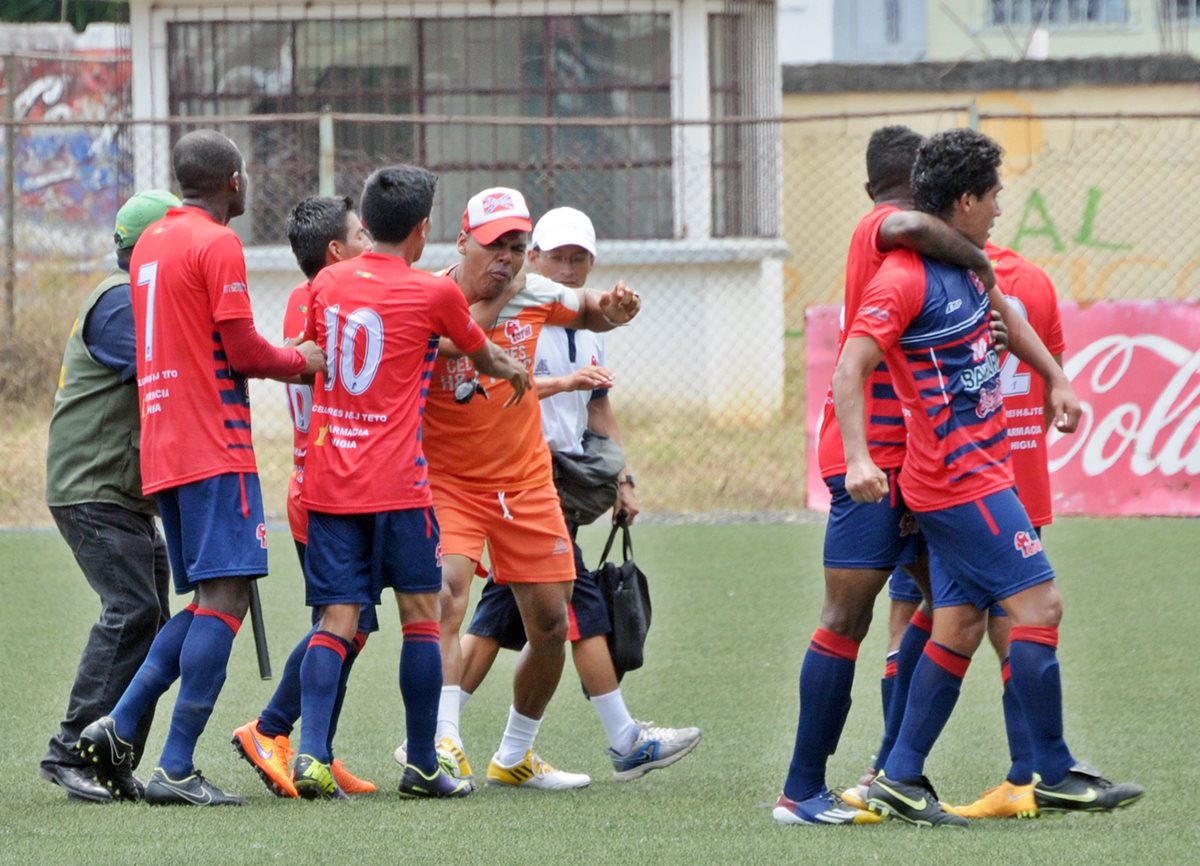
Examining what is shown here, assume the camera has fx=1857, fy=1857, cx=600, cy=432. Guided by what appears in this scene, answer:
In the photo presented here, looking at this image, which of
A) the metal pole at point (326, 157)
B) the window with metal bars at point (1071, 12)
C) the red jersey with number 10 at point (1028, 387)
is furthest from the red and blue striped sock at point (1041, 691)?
the window with metal bars at point (1071, 12)

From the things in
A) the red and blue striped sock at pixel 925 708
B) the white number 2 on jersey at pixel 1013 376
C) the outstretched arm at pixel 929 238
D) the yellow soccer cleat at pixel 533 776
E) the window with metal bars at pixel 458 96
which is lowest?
the yellow soccer cleat at pixel 533 776

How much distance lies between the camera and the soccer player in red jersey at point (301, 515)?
5578mm

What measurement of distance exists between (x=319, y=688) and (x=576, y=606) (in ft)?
3.97

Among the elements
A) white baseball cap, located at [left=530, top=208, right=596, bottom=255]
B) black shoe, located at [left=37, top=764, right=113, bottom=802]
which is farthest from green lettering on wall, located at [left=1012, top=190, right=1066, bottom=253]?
black shoe, located at [left=37, top=764, right=113, bottom=802]

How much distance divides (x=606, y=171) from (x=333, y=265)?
410 inches

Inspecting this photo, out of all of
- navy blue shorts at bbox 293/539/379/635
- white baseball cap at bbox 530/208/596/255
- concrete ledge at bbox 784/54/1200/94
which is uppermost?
concrete ledge at bbox 784/54/1200/94

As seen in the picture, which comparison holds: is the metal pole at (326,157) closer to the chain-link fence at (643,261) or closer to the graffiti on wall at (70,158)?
the chain-link fence at (643,261)

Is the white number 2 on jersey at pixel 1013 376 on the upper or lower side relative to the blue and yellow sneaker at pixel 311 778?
upper

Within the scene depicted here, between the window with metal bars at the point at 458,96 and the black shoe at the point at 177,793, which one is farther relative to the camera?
the window with metal bars at the point at 458,96

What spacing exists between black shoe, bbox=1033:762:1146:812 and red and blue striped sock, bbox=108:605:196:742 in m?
2.50

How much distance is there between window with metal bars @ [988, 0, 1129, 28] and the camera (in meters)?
31.1

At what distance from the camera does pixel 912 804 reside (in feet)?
16.8

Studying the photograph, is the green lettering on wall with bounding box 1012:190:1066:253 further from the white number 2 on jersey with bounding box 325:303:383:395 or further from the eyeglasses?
the white number 2 on jersey with bounding box 325:303:383:395

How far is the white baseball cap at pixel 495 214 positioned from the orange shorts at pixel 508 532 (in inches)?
32.4
